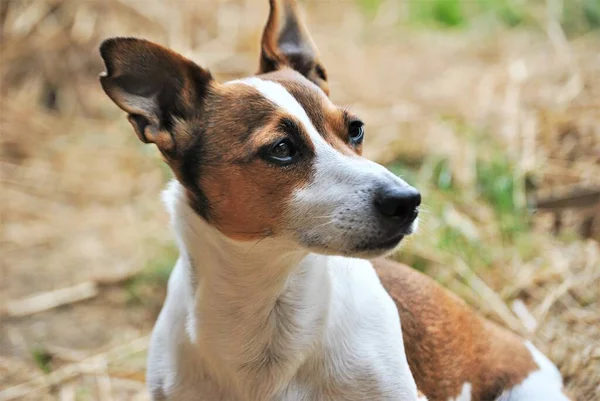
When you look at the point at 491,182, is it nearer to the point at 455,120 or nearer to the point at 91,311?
the point at 455,120

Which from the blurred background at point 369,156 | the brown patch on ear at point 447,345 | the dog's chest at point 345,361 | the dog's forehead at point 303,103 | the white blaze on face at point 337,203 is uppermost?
the dog's forehead at point 303,103

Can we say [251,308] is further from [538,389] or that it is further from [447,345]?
[538,389]

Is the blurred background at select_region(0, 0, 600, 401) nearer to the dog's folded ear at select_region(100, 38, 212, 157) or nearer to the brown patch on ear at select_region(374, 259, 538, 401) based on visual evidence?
the brown patch on ear at select_region(374, 259, 538, 401)

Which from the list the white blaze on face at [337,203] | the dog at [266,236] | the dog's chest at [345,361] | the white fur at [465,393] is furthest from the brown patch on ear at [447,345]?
the white blaze on face at [337,203]

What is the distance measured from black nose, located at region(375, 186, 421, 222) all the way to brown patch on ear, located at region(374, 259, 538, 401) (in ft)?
2.43

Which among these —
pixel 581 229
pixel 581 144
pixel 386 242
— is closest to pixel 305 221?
pixel 386 242

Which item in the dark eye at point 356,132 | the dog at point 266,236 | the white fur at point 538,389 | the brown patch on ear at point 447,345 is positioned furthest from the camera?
the white fur at point 538,389

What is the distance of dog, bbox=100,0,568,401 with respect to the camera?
259cm

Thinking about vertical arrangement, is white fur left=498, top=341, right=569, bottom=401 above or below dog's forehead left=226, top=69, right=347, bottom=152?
below

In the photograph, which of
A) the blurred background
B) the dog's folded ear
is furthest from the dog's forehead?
the blurred background

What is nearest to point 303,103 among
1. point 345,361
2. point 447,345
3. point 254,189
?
point 254,189

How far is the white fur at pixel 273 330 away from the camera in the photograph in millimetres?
2764

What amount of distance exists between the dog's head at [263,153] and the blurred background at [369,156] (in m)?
1.66

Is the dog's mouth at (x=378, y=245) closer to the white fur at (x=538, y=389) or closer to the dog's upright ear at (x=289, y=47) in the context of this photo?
the dog's upright ear at (x=289, y=47)
